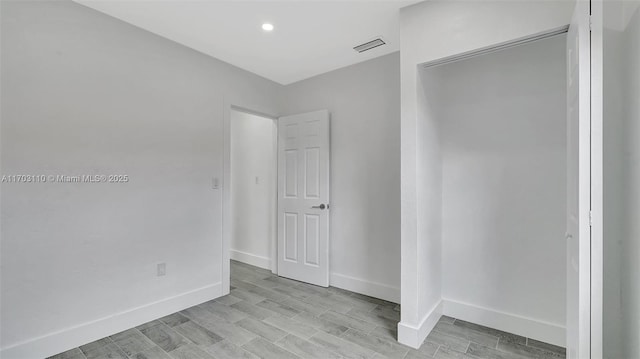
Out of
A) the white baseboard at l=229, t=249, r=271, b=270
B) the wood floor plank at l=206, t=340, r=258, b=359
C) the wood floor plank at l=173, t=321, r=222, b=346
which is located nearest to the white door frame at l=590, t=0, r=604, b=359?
the wood floor plank at l=206, t=340, r=258, b=359

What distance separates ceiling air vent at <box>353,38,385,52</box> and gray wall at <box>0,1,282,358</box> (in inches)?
61.4

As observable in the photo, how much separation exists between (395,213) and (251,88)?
2.28 meters

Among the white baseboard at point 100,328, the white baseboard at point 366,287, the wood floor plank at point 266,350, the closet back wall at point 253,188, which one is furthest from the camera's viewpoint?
the closet back wall at point 253,188

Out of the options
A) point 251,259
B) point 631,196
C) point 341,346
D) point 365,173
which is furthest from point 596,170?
point 251,259

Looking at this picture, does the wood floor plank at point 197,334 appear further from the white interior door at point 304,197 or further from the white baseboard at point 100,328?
the white interior door at point 304,197

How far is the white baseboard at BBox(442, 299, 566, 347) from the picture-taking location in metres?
2.14

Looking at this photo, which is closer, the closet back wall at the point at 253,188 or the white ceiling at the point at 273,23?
the white ceiling at the point at 273,23

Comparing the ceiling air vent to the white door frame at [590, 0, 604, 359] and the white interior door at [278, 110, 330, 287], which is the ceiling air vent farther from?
the white door frame at [590, 0, 604, 359]

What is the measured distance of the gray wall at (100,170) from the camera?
1.90 metres

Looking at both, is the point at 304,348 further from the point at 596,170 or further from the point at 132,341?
the point at 596,170

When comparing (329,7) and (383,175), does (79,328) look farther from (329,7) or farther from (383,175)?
(329,7)

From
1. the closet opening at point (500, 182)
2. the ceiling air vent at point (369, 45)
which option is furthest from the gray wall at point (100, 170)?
the closet opening at point (500, 182)

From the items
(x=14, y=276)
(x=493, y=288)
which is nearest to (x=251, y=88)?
(x=14, y=276)

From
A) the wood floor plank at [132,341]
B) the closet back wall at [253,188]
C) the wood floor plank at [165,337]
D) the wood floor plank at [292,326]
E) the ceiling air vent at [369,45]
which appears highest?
the ceiling air vent at [369,45]
